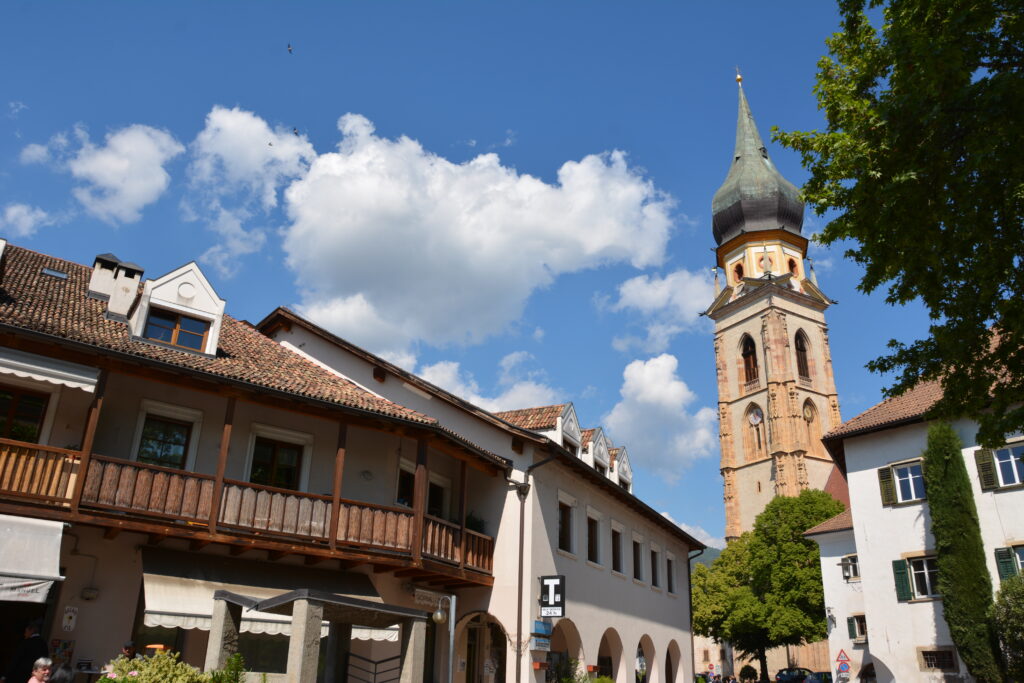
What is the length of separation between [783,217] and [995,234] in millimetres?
72111

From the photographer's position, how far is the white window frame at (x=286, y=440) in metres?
17.1

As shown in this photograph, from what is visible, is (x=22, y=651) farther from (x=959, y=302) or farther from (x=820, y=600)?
(x=820, y=600)

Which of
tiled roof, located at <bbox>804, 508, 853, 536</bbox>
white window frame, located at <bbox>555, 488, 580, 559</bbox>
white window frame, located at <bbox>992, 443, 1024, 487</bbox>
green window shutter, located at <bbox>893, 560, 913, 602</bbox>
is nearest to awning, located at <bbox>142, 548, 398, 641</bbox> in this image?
white window frame, located at <bbox>555, 488, 580, 559</bbox>

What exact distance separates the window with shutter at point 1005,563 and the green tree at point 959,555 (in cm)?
42

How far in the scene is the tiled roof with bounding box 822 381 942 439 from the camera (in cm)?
2855

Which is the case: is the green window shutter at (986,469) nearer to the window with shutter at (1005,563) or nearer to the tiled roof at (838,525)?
the window with shutter at (1005,563)

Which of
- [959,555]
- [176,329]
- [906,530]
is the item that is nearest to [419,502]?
[176,329]

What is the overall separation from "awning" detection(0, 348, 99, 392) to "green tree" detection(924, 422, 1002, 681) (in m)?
24.7

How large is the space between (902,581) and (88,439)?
2541 centimetres

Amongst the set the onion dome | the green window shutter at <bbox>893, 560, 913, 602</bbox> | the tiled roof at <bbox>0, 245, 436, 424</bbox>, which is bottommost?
the green window shutter at <bbox>893, 560, 913, 602</bbox>

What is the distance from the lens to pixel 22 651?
11.2 m

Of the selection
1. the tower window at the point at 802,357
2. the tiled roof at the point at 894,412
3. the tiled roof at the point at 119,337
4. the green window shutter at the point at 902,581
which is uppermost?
the tower window at the point at 802,357

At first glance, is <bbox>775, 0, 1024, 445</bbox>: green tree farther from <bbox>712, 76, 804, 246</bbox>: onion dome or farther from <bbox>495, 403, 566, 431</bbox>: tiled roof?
<bbox>712, 76, 804, 246</bbox>: onion dome

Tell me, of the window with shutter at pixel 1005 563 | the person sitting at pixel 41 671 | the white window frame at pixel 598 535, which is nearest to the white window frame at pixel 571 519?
the white window frame at pixel 598 535
